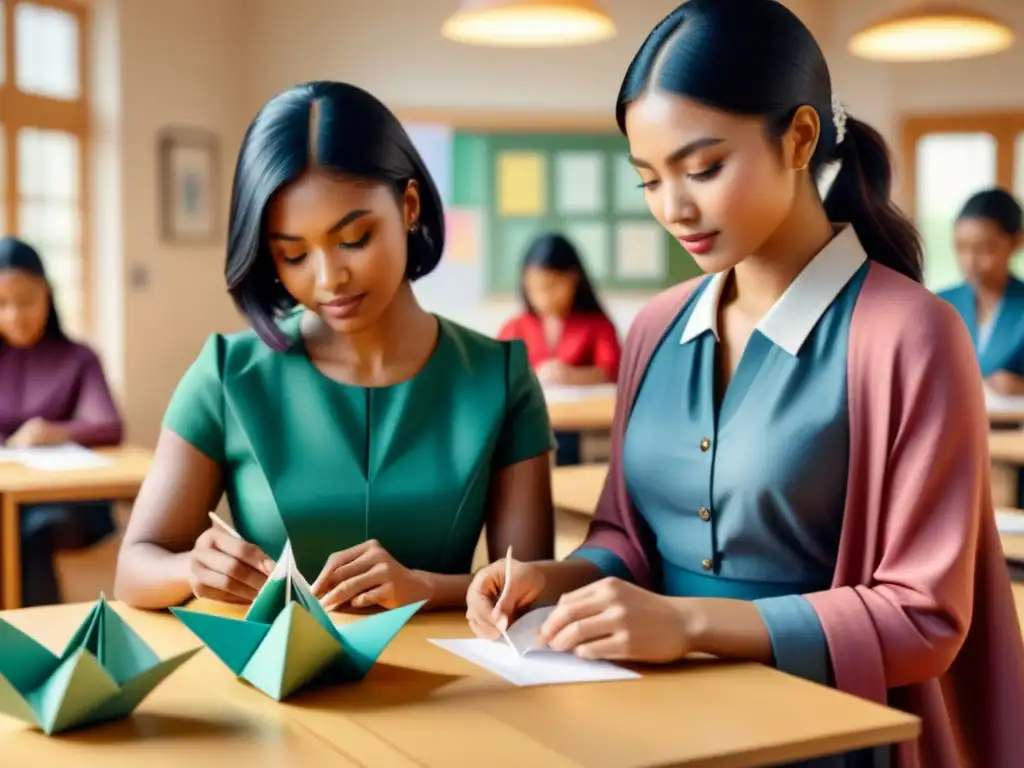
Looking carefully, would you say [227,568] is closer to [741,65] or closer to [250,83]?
[741,65]

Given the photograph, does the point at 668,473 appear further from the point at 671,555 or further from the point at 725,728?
the point at 725,728

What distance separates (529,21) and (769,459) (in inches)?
139

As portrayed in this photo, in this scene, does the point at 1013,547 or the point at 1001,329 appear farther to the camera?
the point at 1001,329

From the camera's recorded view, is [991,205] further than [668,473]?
Yes

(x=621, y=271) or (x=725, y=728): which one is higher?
(x=621, y=271)

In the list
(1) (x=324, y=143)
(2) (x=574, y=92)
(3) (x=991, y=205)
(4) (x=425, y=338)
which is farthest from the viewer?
(2) (x=574, y=92)

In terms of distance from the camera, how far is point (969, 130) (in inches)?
336

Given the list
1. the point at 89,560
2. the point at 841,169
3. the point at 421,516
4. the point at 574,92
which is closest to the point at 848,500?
the point at 841,169

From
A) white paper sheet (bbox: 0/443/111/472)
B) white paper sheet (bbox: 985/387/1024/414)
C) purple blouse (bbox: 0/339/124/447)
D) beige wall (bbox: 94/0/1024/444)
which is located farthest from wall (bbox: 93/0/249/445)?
white paper sheet (bbox: 985/387/1024/414)

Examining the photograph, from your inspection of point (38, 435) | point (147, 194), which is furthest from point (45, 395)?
point (147, 194)

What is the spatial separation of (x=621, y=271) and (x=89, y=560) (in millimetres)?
4364

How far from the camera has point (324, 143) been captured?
1.75 metres

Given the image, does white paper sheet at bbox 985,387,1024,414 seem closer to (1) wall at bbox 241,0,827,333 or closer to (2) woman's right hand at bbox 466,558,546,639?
(1) wall at bbox 241,0,827,333

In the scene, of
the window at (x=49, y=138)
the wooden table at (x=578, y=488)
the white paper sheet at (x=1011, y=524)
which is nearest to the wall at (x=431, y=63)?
the window at (x=49, y=138)
